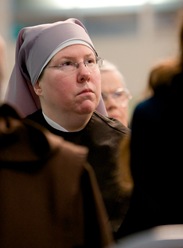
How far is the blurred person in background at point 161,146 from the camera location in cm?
232

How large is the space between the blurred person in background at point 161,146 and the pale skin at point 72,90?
889 millimetres

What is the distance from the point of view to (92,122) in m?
3.41

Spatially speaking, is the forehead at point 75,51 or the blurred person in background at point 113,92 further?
the blurred person in background at point 113,92

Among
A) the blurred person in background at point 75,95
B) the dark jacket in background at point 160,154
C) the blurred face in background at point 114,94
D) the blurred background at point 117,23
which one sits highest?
the dark jacket in background at point 160,154

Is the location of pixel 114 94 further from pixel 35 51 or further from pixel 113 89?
pixel 35 51

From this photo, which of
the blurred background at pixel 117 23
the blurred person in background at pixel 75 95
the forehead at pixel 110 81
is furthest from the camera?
the blurred background at pixel 117 23

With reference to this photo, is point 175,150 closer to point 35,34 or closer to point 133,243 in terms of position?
point 133,243

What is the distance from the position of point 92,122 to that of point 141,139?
104cm

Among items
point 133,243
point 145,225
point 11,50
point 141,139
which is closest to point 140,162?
point 141,139

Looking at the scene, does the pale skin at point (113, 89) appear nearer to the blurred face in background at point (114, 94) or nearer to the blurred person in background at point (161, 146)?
the blurred face in background at point (114, 94)

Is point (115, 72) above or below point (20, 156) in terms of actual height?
below

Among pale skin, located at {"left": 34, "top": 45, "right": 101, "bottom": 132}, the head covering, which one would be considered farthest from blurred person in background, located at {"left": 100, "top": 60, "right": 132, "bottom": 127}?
pale skin, located at {"left": 34, "top": 45, "right": 101, "bottom": 132}

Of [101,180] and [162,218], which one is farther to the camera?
[101,180]

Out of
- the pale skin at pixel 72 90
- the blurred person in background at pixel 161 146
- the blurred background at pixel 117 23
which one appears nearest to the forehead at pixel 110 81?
the pale skin at pixel 72 90
